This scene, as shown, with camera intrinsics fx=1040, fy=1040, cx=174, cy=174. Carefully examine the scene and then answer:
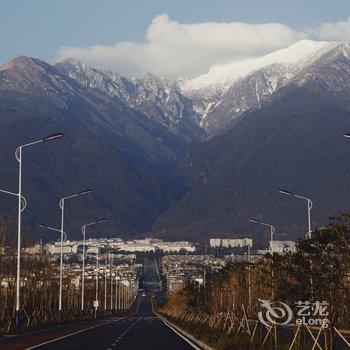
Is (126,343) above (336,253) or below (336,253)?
below

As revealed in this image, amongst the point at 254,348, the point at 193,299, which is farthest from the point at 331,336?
the point at 193,299

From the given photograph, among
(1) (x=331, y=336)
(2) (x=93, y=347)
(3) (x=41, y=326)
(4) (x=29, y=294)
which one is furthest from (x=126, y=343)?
(4) (x=29, y=294)

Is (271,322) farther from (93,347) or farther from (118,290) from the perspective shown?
(118,290)

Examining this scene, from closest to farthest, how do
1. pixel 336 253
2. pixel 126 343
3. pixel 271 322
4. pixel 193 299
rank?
1. pixel 336 253
2. pixel 271 322
3. pixel 126 343
4. pixel 193 299

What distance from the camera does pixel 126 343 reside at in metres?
44.8

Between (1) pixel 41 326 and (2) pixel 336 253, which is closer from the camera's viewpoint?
(2) pixel 336 253

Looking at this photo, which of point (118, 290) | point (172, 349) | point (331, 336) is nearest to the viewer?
point (331, 336)

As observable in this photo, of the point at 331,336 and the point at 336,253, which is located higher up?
the point at 336,253

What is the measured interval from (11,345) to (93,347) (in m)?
3.88

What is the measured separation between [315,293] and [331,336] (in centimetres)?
377

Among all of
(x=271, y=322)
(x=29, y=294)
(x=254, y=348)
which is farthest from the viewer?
(x=29, y=294)

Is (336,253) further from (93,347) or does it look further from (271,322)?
(93,347)

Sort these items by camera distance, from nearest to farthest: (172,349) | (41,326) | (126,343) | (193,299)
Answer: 1. (172,349)
2. (126,343)
3. (41,326)
4. (193,299)

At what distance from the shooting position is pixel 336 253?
31594 mm
